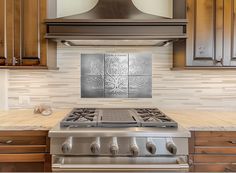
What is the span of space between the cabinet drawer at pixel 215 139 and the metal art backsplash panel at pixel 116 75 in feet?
2.73

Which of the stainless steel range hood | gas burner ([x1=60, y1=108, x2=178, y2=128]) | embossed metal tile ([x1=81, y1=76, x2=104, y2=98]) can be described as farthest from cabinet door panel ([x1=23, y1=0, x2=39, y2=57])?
gas burner ([x1=60, y1=108, x2=178, y2=128])

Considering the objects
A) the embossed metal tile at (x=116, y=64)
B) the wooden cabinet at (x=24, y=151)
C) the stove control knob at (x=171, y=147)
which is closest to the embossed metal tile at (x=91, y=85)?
the embossed metal tile at (x=116, y=64)

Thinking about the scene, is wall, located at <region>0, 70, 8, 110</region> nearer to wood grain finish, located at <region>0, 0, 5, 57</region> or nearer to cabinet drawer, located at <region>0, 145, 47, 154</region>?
wood grain finish, located at <region>0, 0, 5, 57</region>

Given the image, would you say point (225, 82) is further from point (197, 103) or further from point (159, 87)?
point (159, 87)

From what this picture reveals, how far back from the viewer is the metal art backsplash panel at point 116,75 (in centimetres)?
246

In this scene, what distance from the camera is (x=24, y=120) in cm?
194

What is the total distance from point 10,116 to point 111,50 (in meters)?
1.12

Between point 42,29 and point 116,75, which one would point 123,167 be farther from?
point 42,29

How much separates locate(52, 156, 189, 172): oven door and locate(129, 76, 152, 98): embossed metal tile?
94 centimetres

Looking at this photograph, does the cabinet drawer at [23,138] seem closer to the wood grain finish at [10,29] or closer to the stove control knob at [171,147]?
the wood grain finish at [10,29]

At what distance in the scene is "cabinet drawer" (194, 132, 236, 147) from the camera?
174 centimetres

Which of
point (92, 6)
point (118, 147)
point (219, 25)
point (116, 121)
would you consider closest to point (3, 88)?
point (92, 6)

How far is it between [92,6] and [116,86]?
0.84 metres

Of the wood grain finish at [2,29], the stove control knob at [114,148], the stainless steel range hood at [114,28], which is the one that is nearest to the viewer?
the stove control knob at [114,148]
